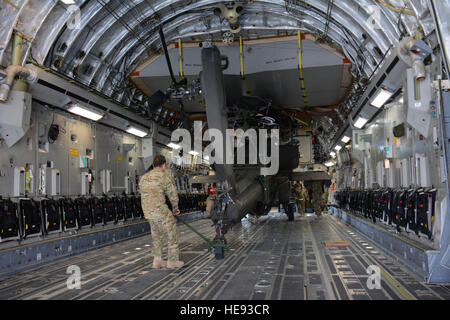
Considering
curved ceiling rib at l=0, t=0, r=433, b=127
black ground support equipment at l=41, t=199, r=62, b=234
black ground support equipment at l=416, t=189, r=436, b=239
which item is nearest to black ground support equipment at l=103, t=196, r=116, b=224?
black ground support equipment at l=41, t=199, r=62, b=234

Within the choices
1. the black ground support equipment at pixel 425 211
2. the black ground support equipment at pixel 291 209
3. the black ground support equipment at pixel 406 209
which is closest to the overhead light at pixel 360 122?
the black ground support equipment at pixel 406 209

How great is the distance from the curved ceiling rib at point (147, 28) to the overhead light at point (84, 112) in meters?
0.78

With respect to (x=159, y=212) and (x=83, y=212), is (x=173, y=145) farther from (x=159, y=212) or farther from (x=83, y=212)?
(x=159, y=212)

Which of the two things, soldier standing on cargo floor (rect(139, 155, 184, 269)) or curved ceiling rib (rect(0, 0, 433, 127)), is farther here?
curved ceiling rib (rect(0, 0, 433, 127))

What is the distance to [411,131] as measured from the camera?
7.37 metres

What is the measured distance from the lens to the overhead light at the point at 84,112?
9.27m

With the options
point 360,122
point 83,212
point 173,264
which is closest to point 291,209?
point 360,122

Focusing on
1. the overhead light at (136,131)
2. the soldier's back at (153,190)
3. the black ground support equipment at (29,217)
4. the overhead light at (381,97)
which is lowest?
the black ground support equipment at (29,217)

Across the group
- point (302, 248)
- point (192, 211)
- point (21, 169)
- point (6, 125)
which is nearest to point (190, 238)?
point (302, 248)

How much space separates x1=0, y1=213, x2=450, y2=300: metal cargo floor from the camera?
15.7 ft

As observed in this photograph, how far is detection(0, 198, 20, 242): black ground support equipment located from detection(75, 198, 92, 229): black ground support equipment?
212 centimetres

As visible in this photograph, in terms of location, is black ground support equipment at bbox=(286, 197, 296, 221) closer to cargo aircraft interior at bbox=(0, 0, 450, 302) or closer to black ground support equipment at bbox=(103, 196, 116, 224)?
cargo aircraft interior at bbox=(0, 0, 450, 302)

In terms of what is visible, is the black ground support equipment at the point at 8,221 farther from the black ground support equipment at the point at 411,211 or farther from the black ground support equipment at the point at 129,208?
the black ground support equipment at the point at 411,211

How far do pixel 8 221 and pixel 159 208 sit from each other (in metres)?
2.80
